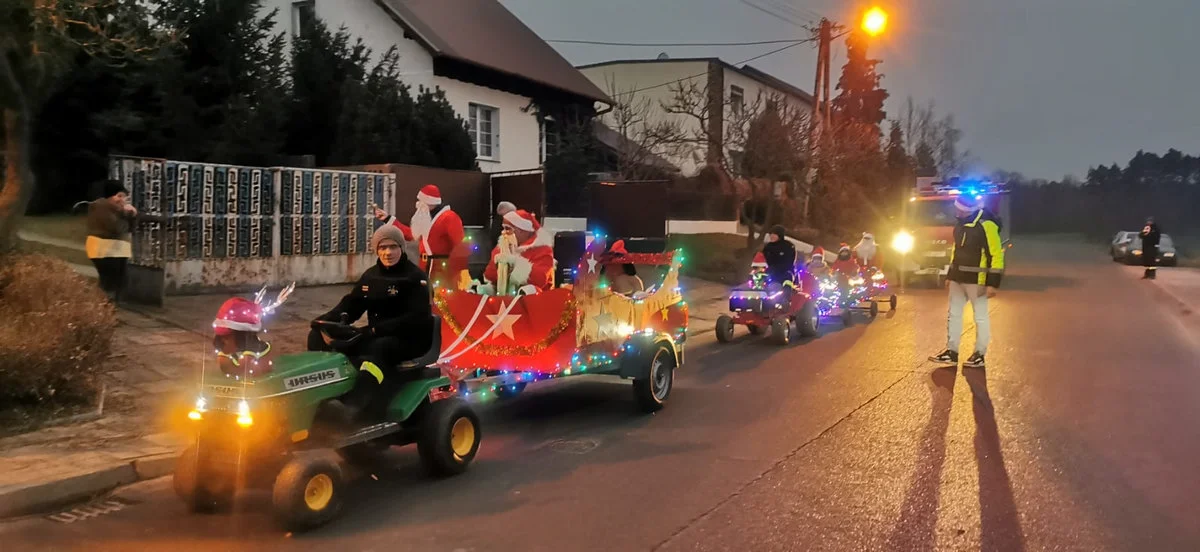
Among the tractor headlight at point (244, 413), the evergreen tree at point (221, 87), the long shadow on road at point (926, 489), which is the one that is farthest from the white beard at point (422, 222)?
the evergreen tree at point (221, 87)

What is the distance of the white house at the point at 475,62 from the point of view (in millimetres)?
21875

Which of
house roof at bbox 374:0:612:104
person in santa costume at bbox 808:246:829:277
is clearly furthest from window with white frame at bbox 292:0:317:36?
person in santa costume at bbox 808:246:829:277

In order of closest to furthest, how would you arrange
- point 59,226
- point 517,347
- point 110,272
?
point 517,347, point 110,272, point 59,226

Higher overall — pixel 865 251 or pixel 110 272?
pixel 865 251

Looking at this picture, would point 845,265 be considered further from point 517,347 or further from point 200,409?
point 200,409

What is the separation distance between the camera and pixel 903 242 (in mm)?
23219

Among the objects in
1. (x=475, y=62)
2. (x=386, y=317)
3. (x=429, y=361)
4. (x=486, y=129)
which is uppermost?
(x=475, y=62)

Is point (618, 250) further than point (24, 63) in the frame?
No

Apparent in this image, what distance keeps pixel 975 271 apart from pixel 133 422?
344 inches

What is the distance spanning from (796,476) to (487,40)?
20.5 metres

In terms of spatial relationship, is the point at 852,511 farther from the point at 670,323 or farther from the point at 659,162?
the point at 659,162

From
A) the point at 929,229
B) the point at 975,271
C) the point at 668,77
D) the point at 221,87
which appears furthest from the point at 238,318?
the point at 668,77

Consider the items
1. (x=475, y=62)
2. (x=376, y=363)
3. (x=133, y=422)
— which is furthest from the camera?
(x=475, y=62)

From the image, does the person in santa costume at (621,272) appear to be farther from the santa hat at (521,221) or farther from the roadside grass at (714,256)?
the roadside grass at (714,256)
